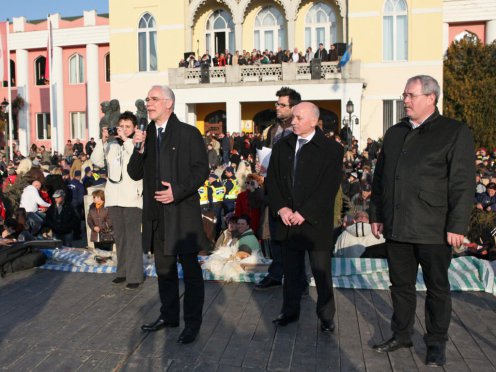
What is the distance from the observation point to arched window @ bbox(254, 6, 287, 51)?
1248 inches

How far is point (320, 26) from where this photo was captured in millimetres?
31062

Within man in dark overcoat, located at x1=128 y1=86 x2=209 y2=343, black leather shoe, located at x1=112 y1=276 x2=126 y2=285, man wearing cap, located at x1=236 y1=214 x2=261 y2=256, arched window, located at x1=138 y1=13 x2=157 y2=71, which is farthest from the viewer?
arched window, located at x1=138 y1=13 x2=157 y2=71

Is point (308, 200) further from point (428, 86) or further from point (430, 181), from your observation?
point (428, 86)

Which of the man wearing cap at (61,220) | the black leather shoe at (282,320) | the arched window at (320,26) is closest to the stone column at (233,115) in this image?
the arched window at (320,26)

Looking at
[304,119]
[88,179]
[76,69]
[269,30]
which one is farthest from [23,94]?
[304,119]

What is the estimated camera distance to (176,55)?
31297 mm

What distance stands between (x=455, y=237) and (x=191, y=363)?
6.93 ft

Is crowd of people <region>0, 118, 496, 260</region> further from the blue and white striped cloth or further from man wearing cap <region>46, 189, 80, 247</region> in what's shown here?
the blue and white striped cloth

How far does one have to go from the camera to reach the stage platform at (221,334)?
4.34 metres

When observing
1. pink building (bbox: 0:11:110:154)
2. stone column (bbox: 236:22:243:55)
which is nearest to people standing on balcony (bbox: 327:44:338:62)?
stone column (bbox: 236:22:243:55)

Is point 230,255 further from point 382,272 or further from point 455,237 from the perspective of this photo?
point 455,237

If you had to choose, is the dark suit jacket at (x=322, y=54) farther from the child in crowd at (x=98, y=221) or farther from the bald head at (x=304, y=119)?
the bald head at (x=304, y=119)

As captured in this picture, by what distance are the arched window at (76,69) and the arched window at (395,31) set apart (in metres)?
19.5

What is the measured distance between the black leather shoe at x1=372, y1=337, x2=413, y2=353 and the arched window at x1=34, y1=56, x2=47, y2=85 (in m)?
37.8
